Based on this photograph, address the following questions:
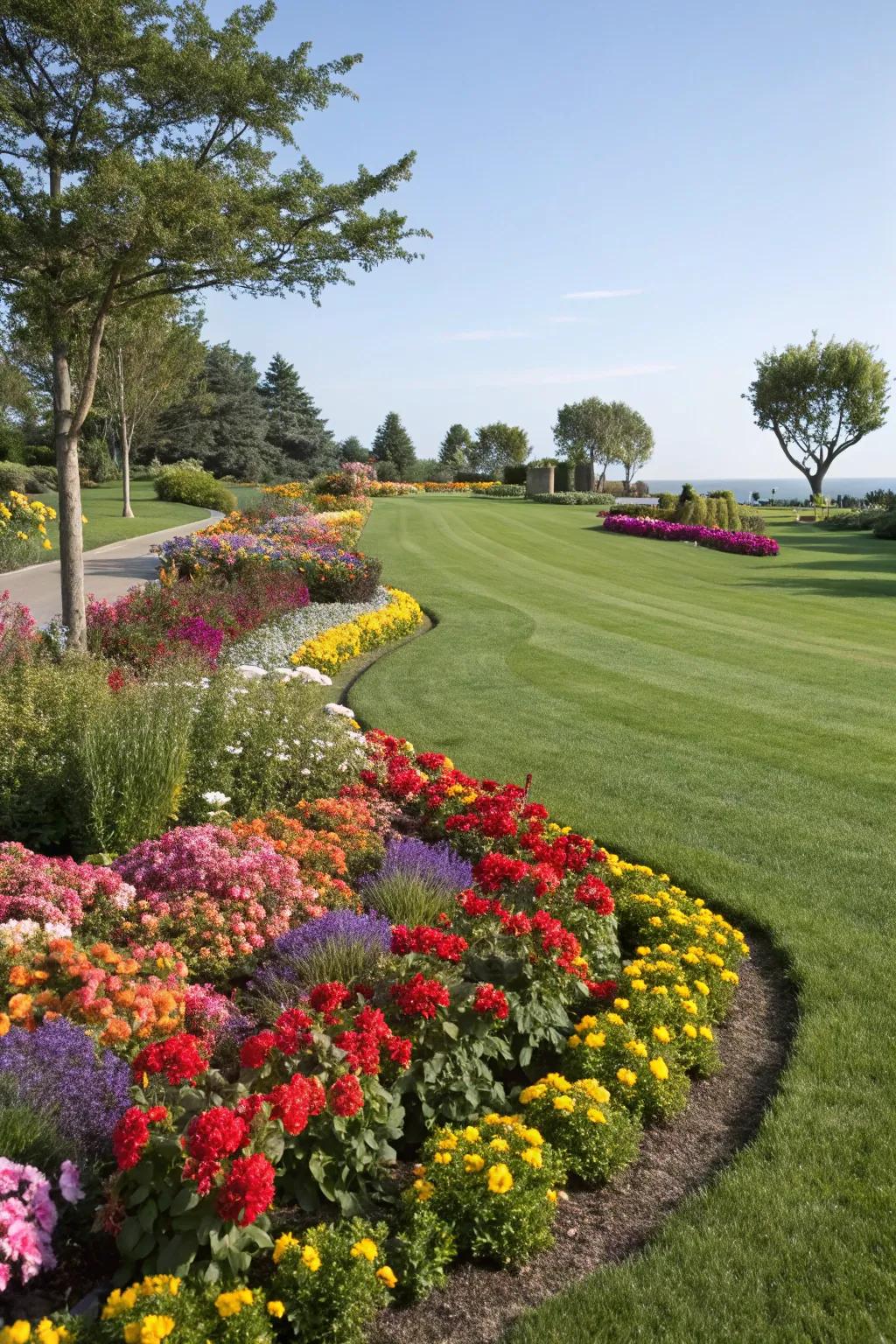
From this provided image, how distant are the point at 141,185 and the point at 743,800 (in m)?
6.41

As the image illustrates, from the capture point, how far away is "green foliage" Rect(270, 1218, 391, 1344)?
2.39 meters

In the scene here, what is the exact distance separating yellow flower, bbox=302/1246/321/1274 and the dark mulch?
0.28 metres

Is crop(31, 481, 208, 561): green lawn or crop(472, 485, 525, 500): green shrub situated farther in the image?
crop(472, 485, 525, 500): green shrub

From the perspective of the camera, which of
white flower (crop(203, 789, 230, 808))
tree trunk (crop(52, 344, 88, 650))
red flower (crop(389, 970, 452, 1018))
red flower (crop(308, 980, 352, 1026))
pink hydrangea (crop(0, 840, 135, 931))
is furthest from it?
tree trunk (crop(52, 344, 88, 650))

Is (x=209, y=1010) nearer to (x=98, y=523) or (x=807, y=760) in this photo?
(x=807, y=760)

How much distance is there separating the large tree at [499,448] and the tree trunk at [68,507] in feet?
231

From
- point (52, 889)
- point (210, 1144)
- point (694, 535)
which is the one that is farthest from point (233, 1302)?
point (694, 535)

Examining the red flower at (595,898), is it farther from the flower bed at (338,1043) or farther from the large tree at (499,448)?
the large tree at (499,448)

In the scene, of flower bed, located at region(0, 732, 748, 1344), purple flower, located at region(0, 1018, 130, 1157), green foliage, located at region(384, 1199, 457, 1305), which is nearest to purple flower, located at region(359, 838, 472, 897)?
flower bed, located at region(0, 732, 748, 1344)

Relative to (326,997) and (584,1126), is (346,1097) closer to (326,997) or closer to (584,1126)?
(326,997)

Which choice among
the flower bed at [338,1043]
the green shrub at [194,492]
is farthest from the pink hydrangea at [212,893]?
the green shrub at [194,492]

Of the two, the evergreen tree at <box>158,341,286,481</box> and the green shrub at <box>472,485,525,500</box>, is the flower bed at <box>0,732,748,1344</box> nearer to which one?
the green shrub at <box>472,485,525,500</box>

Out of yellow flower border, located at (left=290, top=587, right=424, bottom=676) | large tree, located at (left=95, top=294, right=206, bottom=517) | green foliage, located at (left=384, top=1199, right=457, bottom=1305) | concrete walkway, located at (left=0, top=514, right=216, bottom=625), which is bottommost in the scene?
green foliage, located at (left=384, top=1199, right=457, bottom=1305)

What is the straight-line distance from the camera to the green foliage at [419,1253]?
2.58 metres
